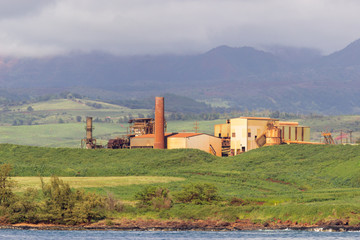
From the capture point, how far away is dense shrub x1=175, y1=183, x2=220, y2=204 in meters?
77.6

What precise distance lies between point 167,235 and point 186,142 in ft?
257

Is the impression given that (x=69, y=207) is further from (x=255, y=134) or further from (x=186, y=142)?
(x=255, y=134)

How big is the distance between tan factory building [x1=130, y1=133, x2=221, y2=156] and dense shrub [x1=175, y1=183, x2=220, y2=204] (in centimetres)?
6350

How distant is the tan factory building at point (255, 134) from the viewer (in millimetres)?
144625

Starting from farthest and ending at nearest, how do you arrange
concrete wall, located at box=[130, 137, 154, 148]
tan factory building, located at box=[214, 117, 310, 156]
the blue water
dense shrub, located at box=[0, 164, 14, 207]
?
concrete wall, located at box=[130, 137, 154, 148]
tan factory building, located at box=[214, 117, 310, 156]
dense shrub, located at box=[0, 164, 14, 207]
the blue water

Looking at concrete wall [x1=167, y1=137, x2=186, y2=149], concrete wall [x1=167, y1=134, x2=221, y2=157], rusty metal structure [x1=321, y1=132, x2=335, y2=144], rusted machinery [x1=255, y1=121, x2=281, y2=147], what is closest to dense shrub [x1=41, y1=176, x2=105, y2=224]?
concrete wall [x1=167, y1=137, x2=186, y2=149]

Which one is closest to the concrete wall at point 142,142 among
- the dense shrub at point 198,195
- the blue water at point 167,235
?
the dense shrub at point 198,195

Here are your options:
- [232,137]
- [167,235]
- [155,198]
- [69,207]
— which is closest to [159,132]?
[232,137]

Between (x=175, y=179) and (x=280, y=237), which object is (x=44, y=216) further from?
(x=175, y=179)

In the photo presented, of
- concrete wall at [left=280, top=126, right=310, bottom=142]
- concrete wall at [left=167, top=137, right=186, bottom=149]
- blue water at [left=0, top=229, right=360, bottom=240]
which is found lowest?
blue water at [left=0, top=229, right=360, bottom=240]

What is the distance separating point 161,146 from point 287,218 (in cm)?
Answer: 7476

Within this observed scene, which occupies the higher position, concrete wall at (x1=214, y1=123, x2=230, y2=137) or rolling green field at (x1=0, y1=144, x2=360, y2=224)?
concrete wall at (x1=214, y1=123, x2=230, y2=137)

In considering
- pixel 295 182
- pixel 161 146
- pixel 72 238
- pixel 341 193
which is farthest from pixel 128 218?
pixel 161 146

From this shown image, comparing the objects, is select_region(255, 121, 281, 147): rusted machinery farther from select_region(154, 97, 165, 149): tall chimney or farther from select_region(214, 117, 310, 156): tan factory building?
select_region(154, 97, 165, 149): tall chimney
